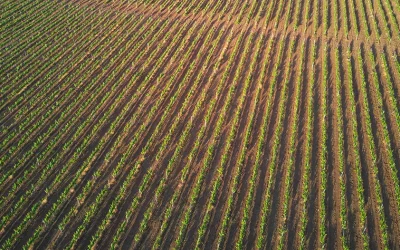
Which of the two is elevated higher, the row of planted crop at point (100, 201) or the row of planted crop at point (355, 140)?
the row of planted crop at point (355, 140)

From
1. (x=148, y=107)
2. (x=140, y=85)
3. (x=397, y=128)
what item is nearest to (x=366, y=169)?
(x=397, y=128)

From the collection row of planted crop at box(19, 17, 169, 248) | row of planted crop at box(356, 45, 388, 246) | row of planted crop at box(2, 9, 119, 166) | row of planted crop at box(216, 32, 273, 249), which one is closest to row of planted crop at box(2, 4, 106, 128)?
row of planted crop at box(2, 9, 119, 166)

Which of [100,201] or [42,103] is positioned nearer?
[100,201]

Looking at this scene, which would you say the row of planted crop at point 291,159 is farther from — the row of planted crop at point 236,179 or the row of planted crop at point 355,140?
the row of planted crop at point 355,140

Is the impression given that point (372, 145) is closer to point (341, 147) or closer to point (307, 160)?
point (341, 147)

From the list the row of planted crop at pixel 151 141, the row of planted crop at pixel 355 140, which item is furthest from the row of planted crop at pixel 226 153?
the row of planted crop at pixel 355 140

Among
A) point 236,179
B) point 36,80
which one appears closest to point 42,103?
point 36,80

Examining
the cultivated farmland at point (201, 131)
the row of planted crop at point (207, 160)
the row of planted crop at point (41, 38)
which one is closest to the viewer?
the row of planted crop at point (207, 160)

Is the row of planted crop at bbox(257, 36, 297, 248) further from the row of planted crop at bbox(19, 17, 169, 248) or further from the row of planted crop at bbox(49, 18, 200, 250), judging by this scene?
the row of planted crop at bbox(19, 17, 169, 248)

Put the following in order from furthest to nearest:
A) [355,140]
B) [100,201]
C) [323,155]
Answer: [355,140], [323,155], [100,201]
